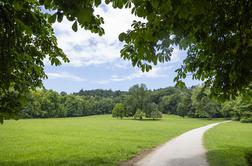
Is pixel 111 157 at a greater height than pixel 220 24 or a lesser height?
lesser

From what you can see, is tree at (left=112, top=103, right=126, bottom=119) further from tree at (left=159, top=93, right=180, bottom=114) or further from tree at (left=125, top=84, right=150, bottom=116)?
tree at (left=159, top=93, right=180, bottom=114)

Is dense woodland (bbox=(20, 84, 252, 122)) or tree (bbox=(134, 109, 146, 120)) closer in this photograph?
tree (bbox=(134, 109, 146, 120))

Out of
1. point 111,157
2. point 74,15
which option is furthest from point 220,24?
point 111,157

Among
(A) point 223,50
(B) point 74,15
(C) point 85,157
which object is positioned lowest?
(C) point 85,157

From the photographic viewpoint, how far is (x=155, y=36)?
15.9 feet

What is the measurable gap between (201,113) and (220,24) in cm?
9641

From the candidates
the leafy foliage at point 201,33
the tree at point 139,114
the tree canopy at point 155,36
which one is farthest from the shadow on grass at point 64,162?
the tree at point 139,114

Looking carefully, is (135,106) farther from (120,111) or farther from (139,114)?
(139,114)

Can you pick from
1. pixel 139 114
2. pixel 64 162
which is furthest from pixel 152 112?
pixel 64 162

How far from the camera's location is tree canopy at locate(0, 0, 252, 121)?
405 centimetres

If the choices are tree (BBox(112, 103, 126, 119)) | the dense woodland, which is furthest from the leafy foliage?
tree (BBox(112, 103, 126, 119))

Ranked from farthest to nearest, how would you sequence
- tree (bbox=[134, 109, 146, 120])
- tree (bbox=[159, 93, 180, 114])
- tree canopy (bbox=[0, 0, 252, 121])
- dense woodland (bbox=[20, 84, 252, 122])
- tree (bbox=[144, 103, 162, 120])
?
tree (bbox=[159, 93, 180, 114]), dense woodland (bbox=[20, 84, 252, 122]), tree (bbox=[144, 103, 162, 120]), tree (bbox=[134, 109, 146, 120]), tree canopy (bbox=[0, 0, 252, 121])

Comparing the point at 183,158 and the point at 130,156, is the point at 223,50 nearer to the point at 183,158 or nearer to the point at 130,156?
the point at 183,158

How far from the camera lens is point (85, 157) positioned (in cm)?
1683
